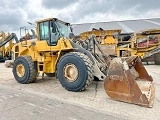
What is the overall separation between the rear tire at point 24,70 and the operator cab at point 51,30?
100cm

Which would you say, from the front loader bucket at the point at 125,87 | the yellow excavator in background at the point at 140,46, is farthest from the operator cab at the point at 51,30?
the yellow excavator in background at the point at 140,46

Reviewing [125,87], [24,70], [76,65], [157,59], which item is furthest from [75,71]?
[157,59]

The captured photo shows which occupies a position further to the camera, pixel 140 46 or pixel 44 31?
pixel 140 46

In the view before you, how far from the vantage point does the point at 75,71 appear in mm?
6148

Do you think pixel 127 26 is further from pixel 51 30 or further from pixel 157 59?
pixel 51 30

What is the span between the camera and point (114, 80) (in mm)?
5090

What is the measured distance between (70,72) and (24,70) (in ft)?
7.41

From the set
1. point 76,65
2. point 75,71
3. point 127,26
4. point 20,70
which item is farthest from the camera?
point 127,26

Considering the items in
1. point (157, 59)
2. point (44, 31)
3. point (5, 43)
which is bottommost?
point (157, 59)

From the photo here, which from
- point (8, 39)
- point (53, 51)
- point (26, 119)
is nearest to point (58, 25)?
point (53, 51)

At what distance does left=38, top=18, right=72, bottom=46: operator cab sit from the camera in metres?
7.25

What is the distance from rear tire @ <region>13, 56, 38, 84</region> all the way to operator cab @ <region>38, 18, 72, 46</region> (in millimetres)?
998

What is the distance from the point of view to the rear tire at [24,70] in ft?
24.9

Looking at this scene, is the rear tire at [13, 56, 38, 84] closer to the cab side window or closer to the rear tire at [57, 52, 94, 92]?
the cab side window
